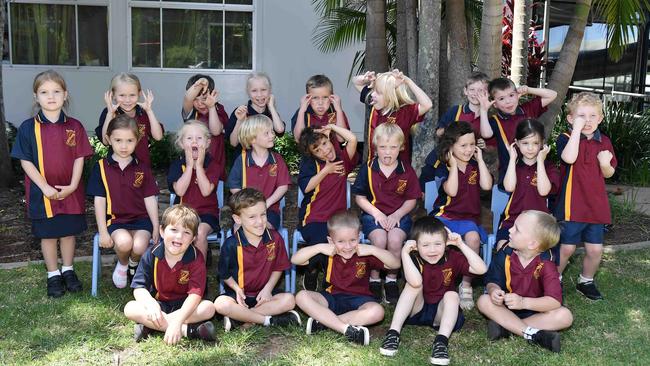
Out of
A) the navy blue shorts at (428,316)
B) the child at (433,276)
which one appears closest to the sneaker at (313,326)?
the child at (433,276)

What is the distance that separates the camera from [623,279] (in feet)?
16.7

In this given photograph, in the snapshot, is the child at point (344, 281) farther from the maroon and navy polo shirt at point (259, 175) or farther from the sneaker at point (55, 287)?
the sneaker at point (55, 287)

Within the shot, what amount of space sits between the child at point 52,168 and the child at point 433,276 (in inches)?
84.1

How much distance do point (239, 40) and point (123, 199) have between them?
15.5 feet

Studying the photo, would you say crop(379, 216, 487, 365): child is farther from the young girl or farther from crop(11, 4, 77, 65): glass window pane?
crop(11, 4, 77, 65): glass window pane

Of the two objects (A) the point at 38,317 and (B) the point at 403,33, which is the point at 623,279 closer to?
(B) the point at 403,33

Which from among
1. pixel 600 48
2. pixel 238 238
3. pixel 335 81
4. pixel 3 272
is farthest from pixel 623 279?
pixel 600 48

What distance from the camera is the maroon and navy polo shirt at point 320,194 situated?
498 centimetres

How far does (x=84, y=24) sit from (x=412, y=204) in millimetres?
5623

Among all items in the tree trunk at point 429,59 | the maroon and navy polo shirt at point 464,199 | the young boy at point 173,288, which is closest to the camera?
the young boy at point 173,288

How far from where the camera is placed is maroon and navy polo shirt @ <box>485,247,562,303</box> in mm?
4082

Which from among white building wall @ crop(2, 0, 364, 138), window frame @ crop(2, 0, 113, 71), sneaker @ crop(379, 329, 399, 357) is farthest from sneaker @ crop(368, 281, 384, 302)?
window frame @ crop(2, 0, 113, 71)

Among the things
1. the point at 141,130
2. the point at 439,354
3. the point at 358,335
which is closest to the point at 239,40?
the point at 141,130

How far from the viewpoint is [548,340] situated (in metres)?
3.94
